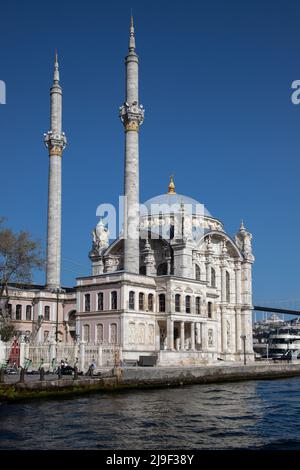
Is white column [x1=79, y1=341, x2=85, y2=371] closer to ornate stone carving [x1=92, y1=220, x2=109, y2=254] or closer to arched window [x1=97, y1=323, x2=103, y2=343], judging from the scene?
arched window [x1=97, y1=323, x2=103, y2=343]

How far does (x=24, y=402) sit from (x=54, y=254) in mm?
33963

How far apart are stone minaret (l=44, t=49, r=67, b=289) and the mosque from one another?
99 mm

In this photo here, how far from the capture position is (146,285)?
5659cm

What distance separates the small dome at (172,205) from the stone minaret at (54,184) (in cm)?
1207

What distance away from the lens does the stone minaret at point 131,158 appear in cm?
5753

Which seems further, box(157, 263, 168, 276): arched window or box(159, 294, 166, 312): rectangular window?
box(157, 263, 168, 276): arched window

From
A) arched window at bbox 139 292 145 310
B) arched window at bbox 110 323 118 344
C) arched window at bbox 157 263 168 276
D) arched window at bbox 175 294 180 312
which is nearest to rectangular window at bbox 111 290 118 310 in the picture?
arched window at bbox 110 323 118 344

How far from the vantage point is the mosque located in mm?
55375

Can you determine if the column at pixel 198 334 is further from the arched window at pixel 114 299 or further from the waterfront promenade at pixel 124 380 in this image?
the arched window at pixel 114 299

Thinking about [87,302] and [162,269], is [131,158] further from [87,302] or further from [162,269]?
[162,269]

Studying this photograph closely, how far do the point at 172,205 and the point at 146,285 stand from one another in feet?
64.5

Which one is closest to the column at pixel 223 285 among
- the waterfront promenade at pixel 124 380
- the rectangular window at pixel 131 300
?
the waterfront promenade at pixel 124 380

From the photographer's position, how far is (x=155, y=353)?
53.4 metres
